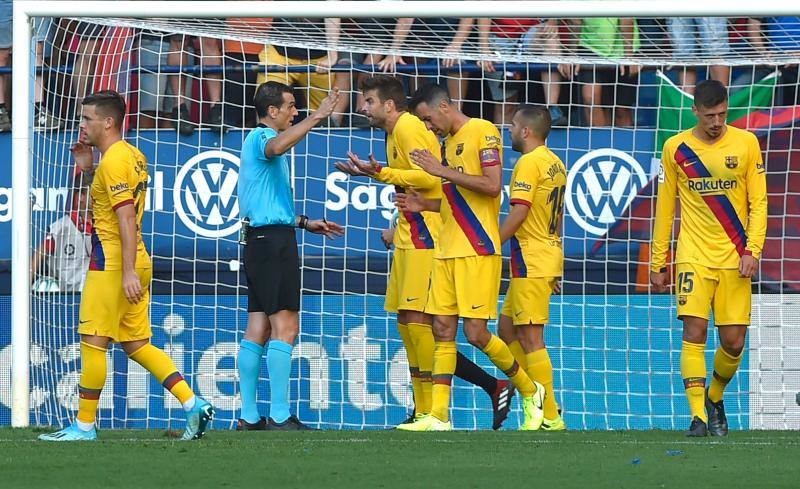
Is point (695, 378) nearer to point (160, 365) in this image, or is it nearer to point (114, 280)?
point (160, 365)

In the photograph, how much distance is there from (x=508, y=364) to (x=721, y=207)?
1443 mm

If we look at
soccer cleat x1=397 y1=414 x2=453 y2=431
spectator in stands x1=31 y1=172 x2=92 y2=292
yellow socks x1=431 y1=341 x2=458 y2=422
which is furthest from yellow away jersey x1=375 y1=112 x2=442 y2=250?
spectator in stands x1=31 y1=172 x2=92 y2=292

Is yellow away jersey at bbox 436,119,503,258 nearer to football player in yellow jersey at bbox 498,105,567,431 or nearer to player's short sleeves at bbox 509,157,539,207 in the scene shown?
player's short sleeves at bbox 509,157,539,207

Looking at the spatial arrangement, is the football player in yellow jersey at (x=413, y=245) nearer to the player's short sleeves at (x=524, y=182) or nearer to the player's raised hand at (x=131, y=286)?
the player's short sleeves at (x=524, y=182)

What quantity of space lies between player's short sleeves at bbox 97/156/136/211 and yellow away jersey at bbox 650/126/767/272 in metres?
2.51

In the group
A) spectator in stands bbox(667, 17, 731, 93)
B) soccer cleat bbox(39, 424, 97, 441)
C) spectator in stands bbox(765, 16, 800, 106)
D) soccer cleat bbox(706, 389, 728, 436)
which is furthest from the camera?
spectator in stands bbox(667, 17, 731, 93)

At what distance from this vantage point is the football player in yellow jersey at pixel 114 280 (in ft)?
23.7

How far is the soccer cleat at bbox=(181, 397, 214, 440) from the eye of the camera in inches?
285

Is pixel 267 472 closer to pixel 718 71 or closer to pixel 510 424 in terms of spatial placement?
pixel 510 424

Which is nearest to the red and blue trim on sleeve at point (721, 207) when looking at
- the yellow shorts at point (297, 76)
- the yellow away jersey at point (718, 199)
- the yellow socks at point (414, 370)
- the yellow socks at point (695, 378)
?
the yellow away jersey at point (718, 199)

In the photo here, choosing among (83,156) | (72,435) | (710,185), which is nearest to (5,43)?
(83,156)

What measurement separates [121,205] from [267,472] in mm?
1813

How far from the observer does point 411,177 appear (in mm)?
8117

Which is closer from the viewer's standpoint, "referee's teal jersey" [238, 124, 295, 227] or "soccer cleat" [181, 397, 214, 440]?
"soccer cleat" [181, 397, 214, 440]
